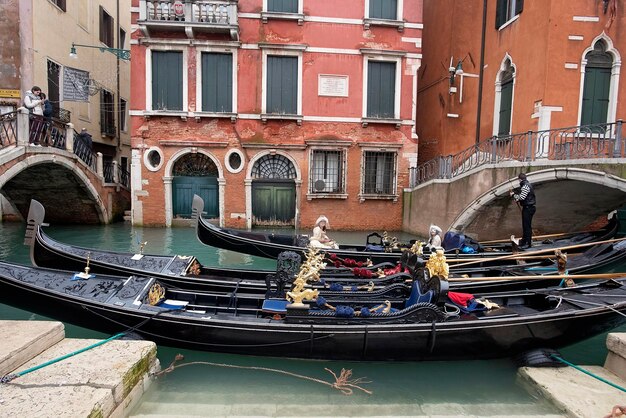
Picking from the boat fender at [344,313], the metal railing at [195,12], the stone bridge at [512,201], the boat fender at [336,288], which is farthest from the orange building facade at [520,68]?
the boat fender at [344,313]

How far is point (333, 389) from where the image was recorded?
2605mm

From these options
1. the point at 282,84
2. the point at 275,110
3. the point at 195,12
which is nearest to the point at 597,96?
the point at 282,84

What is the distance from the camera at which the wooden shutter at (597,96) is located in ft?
22.9

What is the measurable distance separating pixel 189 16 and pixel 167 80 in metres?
1.38

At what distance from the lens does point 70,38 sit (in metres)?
10.4

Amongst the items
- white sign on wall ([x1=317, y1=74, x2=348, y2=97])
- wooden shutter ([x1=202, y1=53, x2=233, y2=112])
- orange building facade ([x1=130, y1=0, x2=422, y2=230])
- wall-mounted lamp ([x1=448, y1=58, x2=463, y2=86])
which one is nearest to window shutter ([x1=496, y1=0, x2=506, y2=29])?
wall-mounted lamp ([x1=448, y1=58, x2=463, y2=86])

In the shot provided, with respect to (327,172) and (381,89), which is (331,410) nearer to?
(327,172)

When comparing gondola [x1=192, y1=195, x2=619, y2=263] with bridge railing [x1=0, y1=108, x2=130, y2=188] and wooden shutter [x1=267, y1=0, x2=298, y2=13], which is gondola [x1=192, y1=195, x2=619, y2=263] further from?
wooden shutter [x1=267, y1=0, x2=298, y2=13]

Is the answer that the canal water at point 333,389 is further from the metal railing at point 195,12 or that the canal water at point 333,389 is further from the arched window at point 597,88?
the metal railing at point 195,12

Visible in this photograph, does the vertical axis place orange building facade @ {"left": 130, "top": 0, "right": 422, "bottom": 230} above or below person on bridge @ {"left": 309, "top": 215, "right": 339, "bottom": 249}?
above

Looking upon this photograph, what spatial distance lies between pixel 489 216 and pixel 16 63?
10.1 m

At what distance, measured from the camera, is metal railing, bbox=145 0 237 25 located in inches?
332

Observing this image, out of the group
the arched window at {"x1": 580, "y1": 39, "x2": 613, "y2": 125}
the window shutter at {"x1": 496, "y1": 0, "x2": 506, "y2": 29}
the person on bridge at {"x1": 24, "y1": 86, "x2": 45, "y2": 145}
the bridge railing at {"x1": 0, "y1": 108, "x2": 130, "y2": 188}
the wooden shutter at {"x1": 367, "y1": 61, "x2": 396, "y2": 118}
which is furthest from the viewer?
the wooden shutter at {"x1": 367, "y1": 61, "x2": 396, "y2": 118}

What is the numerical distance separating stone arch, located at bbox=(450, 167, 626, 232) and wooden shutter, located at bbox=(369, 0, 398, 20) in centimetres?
481
